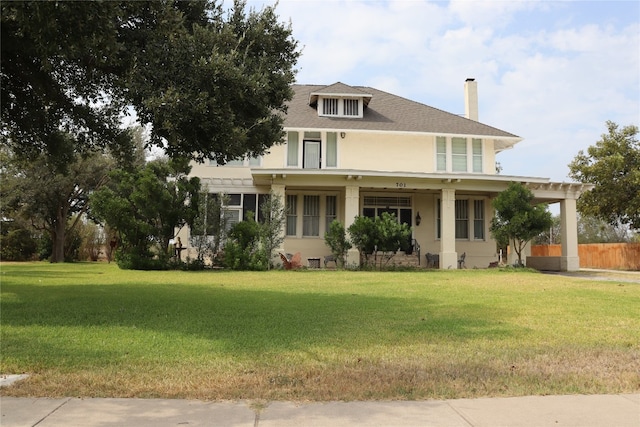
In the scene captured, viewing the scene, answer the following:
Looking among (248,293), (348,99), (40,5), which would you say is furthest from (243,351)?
(348,99)

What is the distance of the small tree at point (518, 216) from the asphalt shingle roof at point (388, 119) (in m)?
4.27

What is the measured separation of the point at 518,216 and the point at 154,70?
620 inches

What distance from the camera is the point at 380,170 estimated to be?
23.6 meters

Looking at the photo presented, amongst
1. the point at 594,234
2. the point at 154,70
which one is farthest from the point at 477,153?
the point at 594,234

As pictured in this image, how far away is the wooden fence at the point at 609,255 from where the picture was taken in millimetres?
30509

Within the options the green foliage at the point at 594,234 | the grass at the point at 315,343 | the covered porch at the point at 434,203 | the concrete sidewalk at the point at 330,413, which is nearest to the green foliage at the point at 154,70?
the grass at the point at 315,343

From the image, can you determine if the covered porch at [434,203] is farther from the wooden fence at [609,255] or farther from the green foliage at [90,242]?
the green foliage at [90,242]

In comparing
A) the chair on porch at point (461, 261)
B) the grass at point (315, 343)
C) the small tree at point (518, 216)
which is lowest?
the grass at point (315, 343)

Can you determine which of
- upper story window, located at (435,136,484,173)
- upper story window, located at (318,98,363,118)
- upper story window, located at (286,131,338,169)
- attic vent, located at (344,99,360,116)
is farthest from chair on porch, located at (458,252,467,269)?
attic vent, located at (344,99,360,116)

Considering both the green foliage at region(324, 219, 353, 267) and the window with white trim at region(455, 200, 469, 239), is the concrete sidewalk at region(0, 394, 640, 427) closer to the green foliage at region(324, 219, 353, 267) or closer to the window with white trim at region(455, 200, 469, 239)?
the green foliage at region(324, 219, 353, 267)

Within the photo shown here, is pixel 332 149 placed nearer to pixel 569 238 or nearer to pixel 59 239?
pixel 569 238

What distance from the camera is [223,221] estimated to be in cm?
2111

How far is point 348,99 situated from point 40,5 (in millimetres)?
19557

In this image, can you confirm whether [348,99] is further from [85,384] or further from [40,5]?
[85,384]
